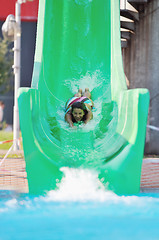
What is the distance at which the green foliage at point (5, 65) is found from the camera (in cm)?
925

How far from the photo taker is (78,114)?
3873 mm

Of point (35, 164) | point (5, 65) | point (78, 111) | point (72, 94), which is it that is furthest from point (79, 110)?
point (5, 65)

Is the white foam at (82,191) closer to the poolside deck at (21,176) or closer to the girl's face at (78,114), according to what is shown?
the poolside deck at (21,176)

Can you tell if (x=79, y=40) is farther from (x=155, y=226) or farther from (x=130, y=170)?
(x=155, y=226)

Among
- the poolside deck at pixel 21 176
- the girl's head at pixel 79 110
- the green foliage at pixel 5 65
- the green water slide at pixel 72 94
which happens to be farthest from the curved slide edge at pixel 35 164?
the green foliage at pixel 5 65

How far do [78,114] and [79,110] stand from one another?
0.06m

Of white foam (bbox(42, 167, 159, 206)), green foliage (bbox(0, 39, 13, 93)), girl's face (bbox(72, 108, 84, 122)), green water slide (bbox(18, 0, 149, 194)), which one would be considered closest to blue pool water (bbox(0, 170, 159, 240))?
white foam (bbox(42, 167, 159, 206))

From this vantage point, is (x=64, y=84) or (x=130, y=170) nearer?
(x=130, y=170)

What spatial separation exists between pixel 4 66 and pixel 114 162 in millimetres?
7293

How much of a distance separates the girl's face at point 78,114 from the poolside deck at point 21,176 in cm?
84

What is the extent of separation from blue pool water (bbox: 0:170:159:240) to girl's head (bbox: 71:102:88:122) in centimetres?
106

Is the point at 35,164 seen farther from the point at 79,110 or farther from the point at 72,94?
the point at 72,94

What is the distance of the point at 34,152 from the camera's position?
9.42 feet

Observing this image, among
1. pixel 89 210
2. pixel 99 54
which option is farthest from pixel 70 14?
pixel 89 210
